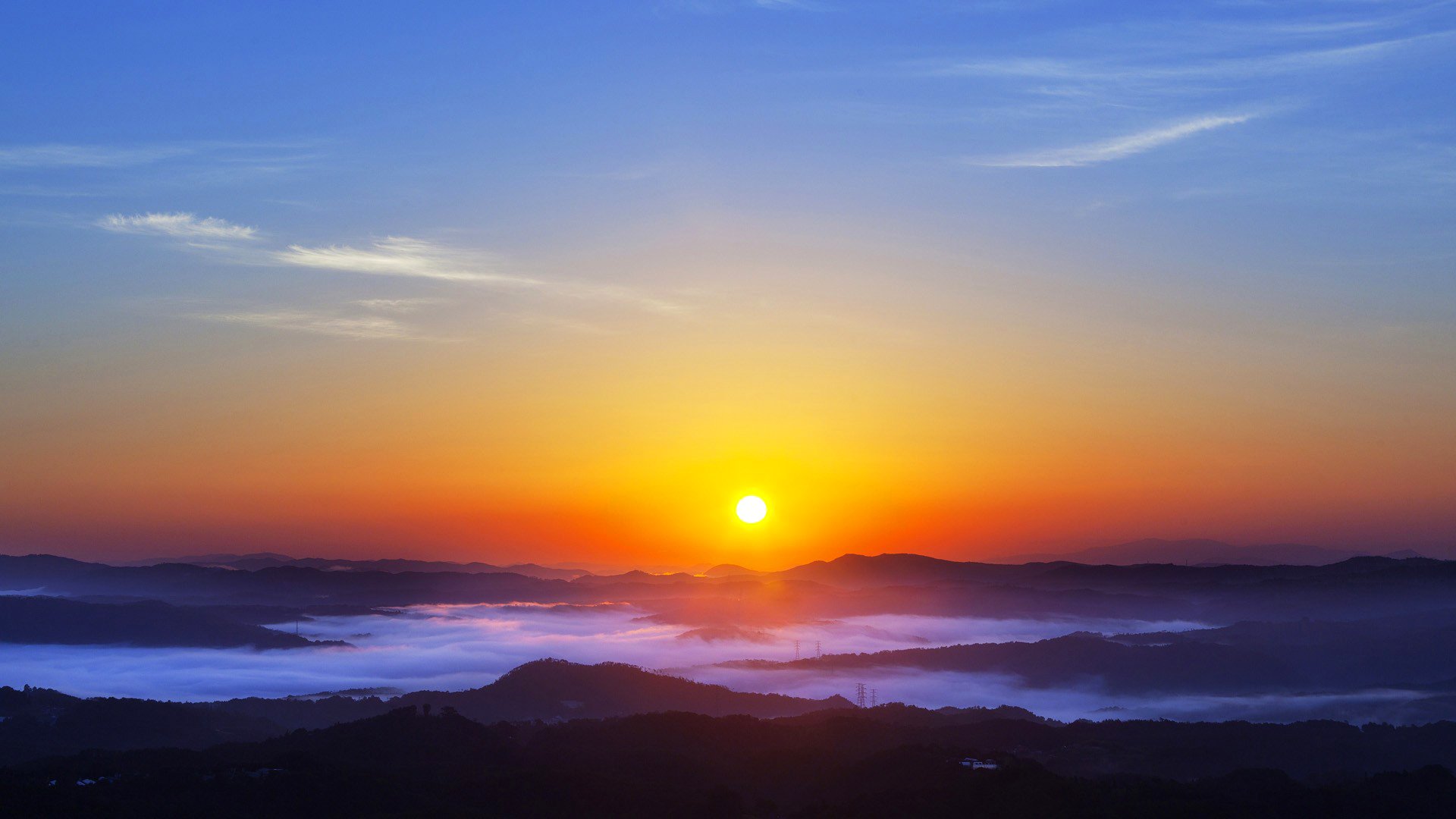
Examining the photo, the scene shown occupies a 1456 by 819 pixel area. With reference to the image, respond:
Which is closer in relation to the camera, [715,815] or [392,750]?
[715,815]

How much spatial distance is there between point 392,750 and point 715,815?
5003 centimetres

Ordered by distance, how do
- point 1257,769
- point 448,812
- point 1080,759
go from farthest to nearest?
point 1080,759 → point 1257,769 → point 448,812

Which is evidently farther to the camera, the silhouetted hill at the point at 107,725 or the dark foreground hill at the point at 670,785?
the silhouetted hill at the point at 107,725

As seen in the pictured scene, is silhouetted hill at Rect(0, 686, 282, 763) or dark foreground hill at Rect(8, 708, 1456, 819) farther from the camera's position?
silhouetted hill at Rect(0, 686, 282, 763)

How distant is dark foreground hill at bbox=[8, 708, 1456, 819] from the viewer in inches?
3383

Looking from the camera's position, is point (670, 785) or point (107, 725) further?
point (107, 725)

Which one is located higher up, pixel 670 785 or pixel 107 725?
pixel 107 725

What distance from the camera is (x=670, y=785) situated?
9919 centimetres

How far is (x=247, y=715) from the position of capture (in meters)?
183

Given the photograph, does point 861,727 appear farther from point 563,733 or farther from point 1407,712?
point 1407,712

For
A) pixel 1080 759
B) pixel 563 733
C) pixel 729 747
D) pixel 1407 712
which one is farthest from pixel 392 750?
pixel 1407 712

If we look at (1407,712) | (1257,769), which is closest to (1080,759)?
(1257,769)

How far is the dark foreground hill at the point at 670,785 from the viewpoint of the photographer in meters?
85.9

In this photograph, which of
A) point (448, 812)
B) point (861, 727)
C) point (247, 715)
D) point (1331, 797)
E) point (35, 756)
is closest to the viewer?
point (448, 812)
